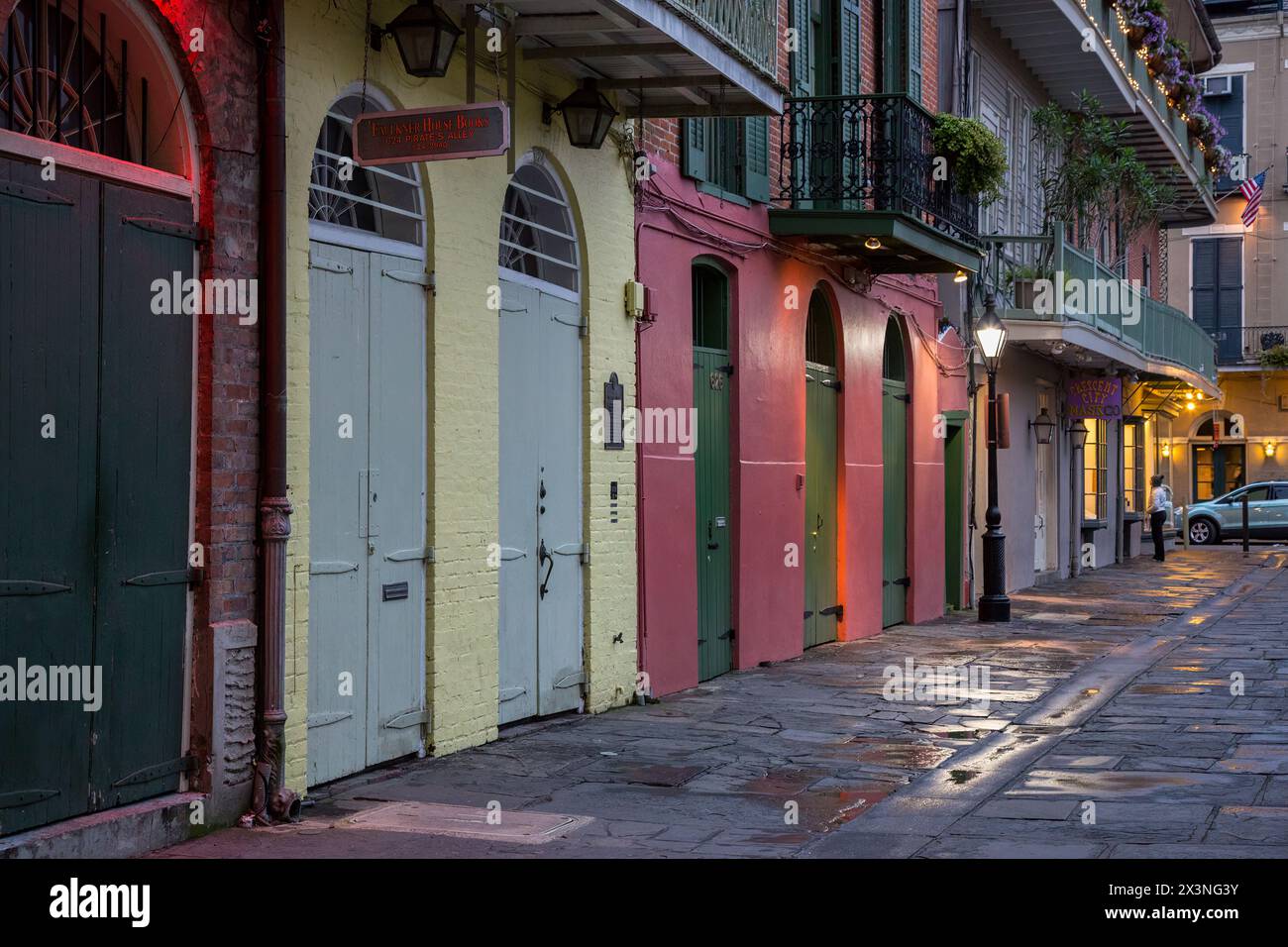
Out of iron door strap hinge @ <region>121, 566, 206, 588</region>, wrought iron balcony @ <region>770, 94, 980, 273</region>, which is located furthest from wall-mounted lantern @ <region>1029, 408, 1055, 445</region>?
iron door strap hinge @ <region>121, 566, 206, 588</region>

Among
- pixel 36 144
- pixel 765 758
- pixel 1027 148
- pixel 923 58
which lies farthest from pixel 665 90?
pixel 1027 148

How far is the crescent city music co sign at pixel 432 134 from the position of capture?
25.0ft

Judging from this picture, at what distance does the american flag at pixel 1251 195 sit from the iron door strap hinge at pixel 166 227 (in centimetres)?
3640

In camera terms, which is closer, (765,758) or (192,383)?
(192,383)

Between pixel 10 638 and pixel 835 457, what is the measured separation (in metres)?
10.6

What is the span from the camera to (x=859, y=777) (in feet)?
28.9

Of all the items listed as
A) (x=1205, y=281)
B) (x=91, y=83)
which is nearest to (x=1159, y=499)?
(x=1205, y=281)

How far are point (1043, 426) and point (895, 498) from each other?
280 inches

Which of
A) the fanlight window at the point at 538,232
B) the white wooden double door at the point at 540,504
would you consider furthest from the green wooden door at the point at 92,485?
the fanlight window at the point at 538,232

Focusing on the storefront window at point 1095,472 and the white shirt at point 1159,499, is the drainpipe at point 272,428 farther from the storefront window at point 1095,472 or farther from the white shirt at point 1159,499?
the white shirt at point 1159,499

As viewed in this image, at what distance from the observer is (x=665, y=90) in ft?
36.7

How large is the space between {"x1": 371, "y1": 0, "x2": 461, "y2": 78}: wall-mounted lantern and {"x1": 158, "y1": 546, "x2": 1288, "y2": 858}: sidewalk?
3655 mm

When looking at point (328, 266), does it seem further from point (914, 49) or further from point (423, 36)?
point (914, 49)

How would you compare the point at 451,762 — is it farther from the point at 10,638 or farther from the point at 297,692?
the point at 10,638
